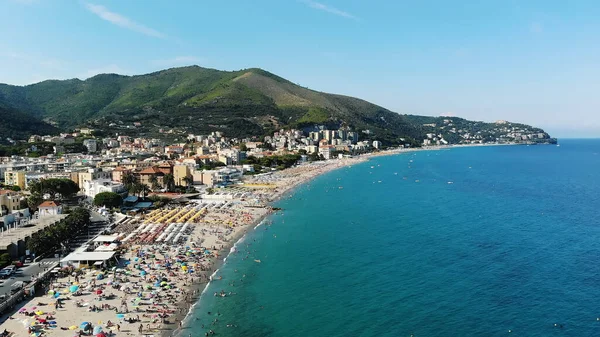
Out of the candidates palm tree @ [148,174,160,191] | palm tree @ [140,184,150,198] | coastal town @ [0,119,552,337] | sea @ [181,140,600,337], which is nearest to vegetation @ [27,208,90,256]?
coastal town @ [0,119,552,337]

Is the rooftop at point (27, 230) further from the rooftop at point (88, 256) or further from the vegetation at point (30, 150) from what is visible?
the vegetation at point (30, 150)

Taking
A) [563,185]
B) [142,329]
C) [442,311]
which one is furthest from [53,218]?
[563,185]

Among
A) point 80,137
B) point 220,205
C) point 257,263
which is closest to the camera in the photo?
point 257,263

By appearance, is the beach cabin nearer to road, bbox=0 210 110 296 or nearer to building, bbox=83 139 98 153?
road, bbox=0 210 110 296

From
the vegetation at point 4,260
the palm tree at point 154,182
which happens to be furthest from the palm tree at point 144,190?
the vegetation at point 4,260

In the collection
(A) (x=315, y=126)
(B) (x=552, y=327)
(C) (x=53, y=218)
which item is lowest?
(B) (x=552, y=327)

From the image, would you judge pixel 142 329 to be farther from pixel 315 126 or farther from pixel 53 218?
pixel 315 126
